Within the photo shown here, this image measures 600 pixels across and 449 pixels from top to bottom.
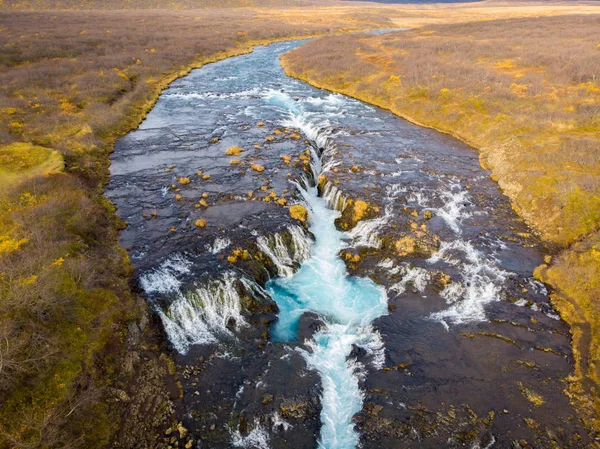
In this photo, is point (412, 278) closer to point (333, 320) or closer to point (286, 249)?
point (333, 320)

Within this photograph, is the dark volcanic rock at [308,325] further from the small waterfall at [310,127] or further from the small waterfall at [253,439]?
the small waterfall at [310,127]

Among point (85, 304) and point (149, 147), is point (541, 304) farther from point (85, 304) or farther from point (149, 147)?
point (149, 147)

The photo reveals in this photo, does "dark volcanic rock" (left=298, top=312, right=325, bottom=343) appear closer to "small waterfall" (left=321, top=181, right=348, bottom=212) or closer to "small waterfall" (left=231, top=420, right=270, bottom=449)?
"small waterfall" (left=231, top=420, right=270, bottom=449)

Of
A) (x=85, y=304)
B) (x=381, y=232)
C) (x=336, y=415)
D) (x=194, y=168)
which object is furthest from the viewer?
(x=194, y=168)

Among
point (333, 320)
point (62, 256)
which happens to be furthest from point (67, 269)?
point (333, 320)

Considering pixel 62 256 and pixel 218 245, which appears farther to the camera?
pixel 218 245

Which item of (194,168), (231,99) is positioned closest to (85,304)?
(194,168)
